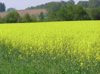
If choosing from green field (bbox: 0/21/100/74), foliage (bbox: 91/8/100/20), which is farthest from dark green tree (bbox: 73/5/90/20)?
green field (bbox: 0/21/100/74)

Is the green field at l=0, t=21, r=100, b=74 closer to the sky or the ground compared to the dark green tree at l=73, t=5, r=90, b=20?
closer to the sky

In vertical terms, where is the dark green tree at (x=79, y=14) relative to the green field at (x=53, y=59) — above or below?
below

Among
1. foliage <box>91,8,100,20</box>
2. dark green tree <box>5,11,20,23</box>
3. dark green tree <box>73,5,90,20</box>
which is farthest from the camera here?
foliage <box>91,8,100,20</box>

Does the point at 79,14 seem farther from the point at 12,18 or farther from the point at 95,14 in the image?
the point at 12,18

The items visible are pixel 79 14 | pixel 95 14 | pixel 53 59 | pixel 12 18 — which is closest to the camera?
pixel 53 59

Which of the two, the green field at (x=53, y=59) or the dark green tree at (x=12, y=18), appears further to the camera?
the dark green tree at (x=12, y=18)

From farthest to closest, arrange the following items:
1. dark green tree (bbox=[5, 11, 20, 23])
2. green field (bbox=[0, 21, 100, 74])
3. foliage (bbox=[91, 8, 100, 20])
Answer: foliage (bbox=[91, 8, 100, 20]) < dark green tree (bbox=[5, 11, 20, 23]) < green field (bbox=[0, 21, 100, 74])

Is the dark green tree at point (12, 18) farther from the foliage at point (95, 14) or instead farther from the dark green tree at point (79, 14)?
the foliage at point (95, 14)

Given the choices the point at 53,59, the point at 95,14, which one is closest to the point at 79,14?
the point at 95,14

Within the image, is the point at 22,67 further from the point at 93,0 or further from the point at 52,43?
the point at 93,0

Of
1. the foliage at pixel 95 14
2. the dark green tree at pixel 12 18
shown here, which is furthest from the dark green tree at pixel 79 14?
Answer: the dark green tree at pixel 12 18

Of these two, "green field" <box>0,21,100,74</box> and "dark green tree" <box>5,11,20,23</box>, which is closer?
"green field" <box>0,21,100,74</box>

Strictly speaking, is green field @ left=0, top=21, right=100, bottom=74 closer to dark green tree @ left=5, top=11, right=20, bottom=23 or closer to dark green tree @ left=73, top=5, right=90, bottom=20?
dark green tree @ left=5, top=11, right=20, bottom=23

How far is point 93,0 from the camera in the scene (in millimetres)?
124438
